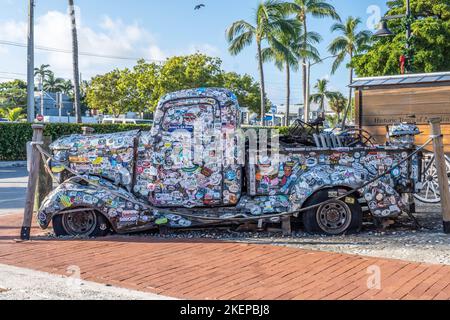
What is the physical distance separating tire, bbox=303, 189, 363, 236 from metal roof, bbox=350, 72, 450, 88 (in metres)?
5.42

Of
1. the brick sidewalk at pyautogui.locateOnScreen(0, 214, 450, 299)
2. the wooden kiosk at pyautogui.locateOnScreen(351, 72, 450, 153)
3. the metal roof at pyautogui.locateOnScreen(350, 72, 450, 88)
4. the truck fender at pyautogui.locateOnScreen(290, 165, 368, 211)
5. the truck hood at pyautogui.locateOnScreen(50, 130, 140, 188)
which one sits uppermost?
the metal roof at pyautogui.locateOnScreen(350, 72, 450, 88)

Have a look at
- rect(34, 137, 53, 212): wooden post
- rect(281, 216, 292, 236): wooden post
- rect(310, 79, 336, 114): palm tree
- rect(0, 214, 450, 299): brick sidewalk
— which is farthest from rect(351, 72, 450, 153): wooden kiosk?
rect(310, 79, 336, 114): palm tree

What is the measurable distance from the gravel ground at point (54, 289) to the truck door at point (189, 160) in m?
2.44

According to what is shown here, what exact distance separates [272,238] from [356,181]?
1.33 m

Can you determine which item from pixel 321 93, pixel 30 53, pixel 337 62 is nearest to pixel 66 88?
pixel 321 93

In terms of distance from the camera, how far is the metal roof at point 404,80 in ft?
38.0

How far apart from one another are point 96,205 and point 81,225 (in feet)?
1.55

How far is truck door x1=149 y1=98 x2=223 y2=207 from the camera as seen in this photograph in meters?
7.59

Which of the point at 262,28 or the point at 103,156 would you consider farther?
the point at 262,28

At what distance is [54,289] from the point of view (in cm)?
504

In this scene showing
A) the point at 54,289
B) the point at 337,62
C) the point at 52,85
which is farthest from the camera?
A: the point at 52,85

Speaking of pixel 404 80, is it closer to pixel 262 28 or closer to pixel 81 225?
pixel 81 225

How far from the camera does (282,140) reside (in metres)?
8.20

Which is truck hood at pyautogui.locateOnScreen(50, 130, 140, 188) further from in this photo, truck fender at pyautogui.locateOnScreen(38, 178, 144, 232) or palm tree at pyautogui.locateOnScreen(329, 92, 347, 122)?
palm tree at pyautogui.locateOnScreen(329, 92, 347, 122)
